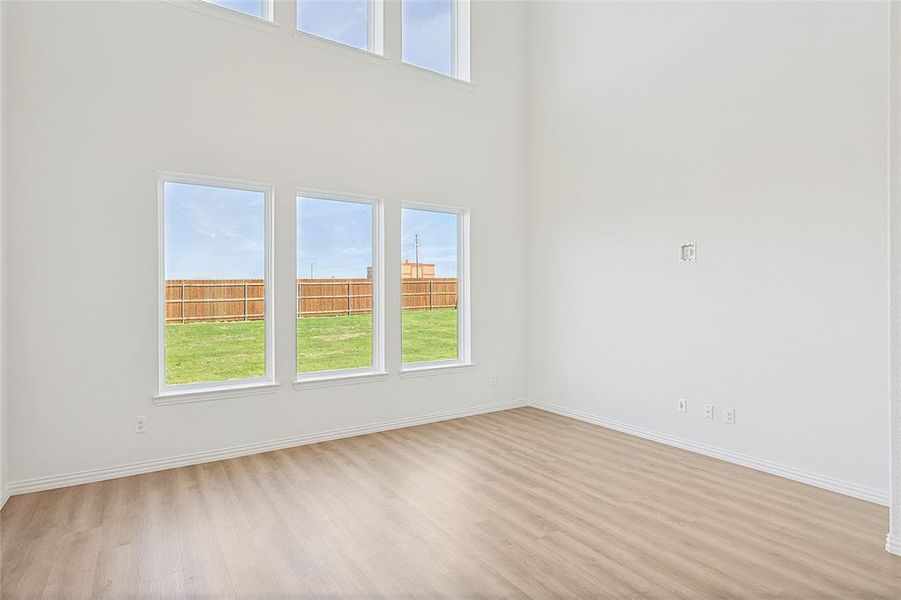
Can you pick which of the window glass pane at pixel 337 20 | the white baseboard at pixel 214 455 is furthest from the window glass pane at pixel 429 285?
the window glass pane at pixel 337 20

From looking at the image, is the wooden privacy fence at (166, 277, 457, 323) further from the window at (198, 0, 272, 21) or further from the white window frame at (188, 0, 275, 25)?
the window at (198, 0, 272, 21)

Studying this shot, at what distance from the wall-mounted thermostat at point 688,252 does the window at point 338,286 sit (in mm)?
2707

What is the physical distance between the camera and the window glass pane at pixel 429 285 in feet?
16.8

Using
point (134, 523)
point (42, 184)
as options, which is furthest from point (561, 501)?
point (42, 184)

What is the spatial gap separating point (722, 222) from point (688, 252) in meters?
0.36

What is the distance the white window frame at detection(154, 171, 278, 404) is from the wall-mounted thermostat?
3433 mm

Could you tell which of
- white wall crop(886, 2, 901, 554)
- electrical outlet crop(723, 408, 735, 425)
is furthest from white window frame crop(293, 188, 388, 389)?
white wall crop(886, 2, 901, 554)

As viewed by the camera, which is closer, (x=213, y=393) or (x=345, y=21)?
(x=213, y=393)

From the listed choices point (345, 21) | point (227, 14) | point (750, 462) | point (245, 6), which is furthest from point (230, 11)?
point (750, 462)

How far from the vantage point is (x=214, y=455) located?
397 cm

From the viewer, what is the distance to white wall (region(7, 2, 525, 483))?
3.36 m

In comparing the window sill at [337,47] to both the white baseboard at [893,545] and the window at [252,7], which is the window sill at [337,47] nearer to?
the window at [252,7]

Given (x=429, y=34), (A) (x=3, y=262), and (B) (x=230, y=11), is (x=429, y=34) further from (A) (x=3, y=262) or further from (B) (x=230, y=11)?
(A) (x=3, y=262)

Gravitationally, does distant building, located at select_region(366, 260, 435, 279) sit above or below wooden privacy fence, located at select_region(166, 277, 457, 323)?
above
